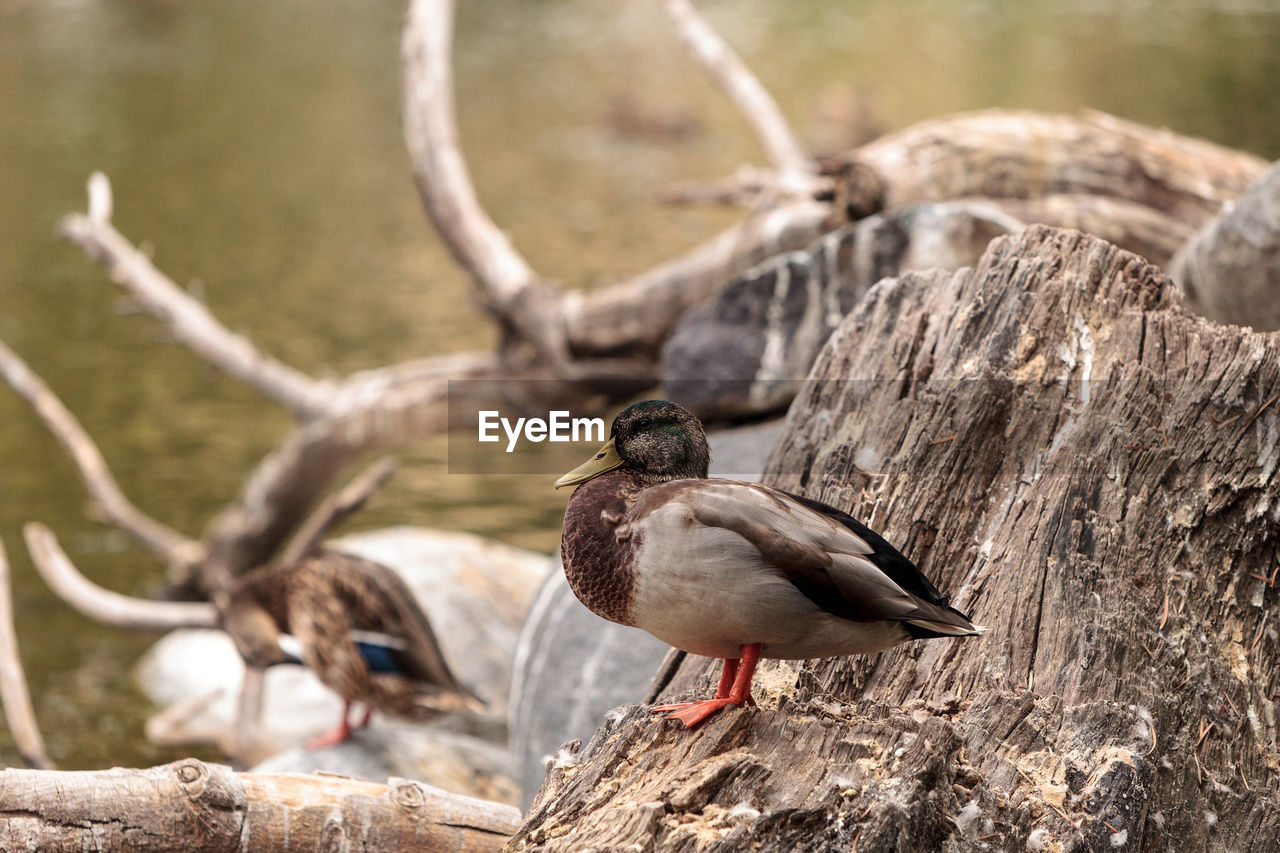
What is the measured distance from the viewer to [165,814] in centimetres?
255

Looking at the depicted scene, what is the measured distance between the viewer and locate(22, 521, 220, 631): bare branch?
6859 millimetres

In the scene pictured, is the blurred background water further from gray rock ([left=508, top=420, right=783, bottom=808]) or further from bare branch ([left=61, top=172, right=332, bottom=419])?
gray rock ([left=508, top=420, right=783, bottom=808])

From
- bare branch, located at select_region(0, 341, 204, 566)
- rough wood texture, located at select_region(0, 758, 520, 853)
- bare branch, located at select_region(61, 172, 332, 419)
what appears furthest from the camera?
bare branch, located at select_region(61, 172, 332, 419)

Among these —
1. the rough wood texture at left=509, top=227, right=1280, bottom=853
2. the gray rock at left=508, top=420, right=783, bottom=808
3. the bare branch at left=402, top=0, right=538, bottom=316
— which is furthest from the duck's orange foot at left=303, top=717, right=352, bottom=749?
the bare branch at left=402, top=0, right=538, bottom=316

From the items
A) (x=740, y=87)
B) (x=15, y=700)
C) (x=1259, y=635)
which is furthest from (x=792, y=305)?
(x=15, y=700)

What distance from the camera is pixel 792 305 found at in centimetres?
505

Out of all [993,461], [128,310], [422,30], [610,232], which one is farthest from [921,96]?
[993,461]

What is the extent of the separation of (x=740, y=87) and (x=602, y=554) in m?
6.70

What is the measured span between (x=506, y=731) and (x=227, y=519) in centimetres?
291

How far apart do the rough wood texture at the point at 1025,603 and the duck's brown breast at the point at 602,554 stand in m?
0.28

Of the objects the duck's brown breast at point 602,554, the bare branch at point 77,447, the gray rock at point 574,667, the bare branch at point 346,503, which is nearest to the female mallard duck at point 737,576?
the duck's brown breast at point 602,554

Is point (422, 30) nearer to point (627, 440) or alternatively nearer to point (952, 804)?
point (627, 440)

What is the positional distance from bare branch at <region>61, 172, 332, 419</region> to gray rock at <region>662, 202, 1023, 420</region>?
3.40 metres

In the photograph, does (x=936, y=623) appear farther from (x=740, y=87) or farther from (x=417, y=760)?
(x=740, y=87)
